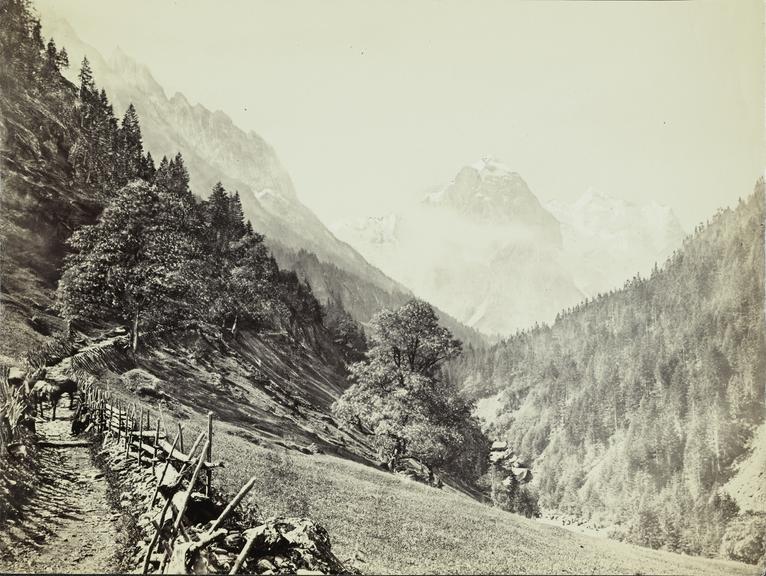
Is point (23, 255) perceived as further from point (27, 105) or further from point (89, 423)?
point (89, 423)

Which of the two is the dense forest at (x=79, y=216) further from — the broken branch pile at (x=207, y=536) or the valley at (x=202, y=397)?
the broken branch pile at (x=207, y=536)

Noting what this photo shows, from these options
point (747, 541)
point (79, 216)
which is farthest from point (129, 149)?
point (747, 541)

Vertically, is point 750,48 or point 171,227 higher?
point 750,48

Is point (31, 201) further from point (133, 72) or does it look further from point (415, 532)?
point (415, 532)

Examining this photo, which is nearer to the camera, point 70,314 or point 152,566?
point 152,566

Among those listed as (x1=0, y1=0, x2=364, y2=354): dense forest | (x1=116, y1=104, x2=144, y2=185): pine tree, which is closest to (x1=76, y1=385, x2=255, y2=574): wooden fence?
(x1=0, y1=0, x2=364, y2=354): dense forest

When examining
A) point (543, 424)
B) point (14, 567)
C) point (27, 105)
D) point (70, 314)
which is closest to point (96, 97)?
point (27, 105)

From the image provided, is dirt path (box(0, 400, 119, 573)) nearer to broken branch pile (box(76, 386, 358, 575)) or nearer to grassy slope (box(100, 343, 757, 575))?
broken branch pile (box(76, 386, 358, 575))
